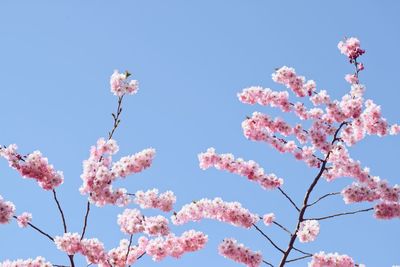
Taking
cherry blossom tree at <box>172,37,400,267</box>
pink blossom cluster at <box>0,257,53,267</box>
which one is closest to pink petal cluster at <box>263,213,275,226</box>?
cherry blossom tree at <box>172,37,400,267</box>

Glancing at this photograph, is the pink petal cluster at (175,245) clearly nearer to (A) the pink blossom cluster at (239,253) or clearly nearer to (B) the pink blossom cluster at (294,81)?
(A) the pink blossom cluster at (239,253)

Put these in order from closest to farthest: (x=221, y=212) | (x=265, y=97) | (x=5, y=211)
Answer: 1. (x=5, y=211)
2. (x=221, y=212)
3. (x=265, y=97)

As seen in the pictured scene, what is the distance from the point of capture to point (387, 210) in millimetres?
10867

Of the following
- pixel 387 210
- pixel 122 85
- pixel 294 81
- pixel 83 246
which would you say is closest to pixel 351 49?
pixel 294 81

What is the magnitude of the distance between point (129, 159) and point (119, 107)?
1.00 m

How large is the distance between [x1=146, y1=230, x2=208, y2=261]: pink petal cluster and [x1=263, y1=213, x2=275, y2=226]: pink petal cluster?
5.73ft

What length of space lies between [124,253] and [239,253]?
7.51ft

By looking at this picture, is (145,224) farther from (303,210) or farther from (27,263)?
(303,210)

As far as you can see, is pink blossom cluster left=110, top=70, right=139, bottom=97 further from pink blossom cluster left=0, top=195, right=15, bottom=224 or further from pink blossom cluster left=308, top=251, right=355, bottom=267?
pink blossom cluster left=308, top=251, right=355, bottom=267

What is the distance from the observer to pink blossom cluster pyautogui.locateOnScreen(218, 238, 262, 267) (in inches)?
426

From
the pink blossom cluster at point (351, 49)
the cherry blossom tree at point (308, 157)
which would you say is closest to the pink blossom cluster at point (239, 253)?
the cherry blossom tree at point (308, 157)

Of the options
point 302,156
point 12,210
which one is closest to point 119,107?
point 12,210

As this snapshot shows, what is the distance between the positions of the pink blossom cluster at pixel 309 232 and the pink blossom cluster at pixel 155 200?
2.54m

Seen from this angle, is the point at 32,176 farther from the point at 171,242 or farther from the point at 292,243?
the point at 292,243
